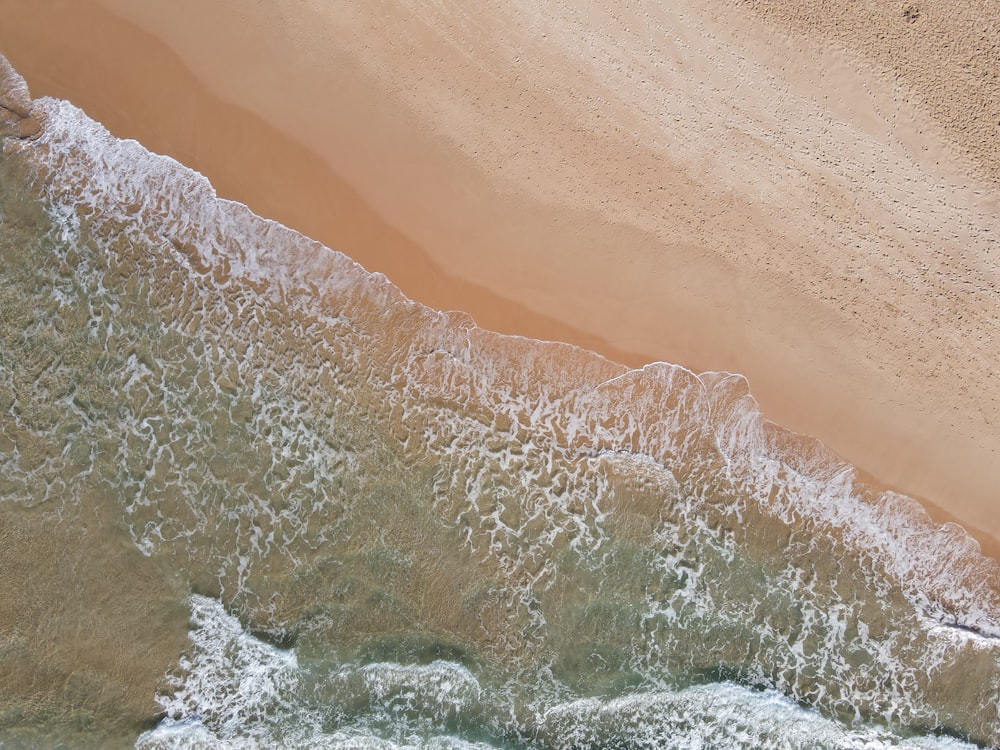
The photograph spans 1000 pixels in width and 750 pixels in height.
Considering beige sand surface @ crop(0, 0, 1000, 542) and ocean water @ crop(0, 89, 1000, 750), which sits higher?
beige sand surface @ crop(0, 0, 1000, 542)

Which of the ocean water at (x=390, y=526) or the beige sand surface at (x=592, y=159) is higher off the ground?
the beige sand surface at (x=592, y=159)

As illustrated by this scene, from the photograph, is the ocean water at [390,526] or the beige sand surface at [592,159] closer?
the ocean water at [390,526]

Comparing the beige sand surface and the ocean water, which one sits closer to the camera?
the ocean water

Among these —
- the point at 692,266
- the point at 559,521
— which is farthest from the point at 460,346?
the point at 692,266

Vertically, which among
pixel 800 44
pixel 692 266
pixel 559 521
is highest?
pixel 800 44

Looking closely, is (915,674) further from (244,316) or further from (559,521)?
(244,316)
